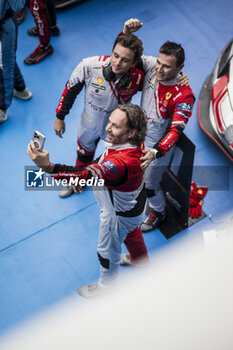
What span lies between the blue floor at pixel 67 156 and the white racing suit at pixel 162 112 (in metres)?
0.73

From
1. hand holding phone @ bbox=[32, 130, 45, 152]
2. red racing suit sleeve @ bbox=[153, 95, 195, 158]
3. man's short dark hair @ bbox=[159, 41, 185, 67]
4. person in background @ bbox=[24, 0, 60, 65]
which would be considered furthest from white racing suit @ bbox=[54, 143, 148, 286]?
person in background @ bbox=[24, 0, 60, 65]

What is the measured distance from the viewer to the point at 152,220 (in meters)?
3.84

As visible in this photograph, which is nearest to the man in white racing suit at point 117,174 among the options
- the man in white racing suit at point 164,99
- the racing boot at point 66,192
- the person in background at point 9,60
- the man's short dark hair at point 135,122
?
the man's short dark hair at point 135,122

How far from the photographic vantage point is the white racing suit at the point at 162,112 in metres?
3.02

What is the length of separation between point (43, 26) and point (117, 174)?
10.7 ft

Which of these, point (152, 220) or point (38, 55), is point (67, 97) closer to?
point (152, 220)

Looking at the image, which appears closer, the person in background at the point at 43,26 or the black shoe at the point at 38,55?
the person in background at the point at 43,26

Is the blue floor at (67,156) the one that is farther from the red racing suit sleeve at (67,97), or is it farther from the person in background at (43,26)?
the red racing suit sleeve at (67,97)

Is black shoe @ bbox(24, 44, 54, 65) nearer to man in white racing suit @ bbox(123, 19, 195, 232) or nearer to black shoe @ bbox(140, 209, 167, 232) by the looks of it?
man in white racing suit @ bbox(123, 19, 195, 232)

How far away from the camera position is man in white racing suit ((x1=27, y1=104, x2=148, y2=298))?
235cm

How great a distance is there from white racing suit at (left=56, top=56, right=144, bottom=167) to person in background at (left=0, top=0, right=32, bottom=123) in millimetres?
1177

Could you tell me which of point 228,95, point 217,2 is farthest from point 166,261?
point 217,2

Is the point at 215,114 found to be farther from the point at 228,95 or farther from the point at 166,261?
the point at 166,261

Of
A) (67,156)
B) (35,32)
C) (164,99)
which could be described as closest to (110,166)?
(164,99)
